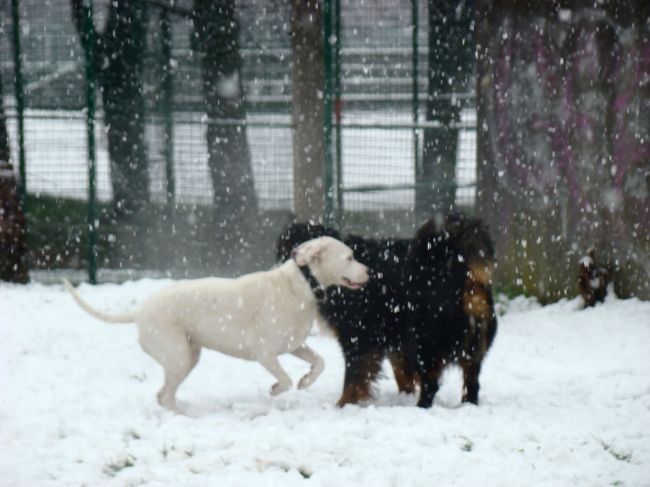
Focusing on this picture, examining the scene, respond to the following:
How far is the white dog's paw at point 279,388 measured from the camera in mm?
6352

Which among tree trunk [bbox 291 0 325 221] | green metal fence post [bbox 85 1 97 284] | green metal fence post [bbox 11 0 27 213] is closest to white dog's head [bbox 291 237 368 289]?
tree trunk [bbox 291 0 325 221]

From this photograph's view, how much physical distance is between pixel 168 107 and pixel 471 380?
584 cm

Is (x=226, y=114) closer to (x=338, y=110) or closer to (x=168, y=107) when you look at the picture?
(x=168, y=107)

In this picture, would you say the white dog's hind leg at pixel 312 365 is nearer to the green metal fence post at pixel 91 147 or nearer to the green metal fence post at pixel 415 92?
the green metal fence post at pixel 415 92

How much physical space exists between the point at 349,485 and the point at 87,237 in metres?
7.10

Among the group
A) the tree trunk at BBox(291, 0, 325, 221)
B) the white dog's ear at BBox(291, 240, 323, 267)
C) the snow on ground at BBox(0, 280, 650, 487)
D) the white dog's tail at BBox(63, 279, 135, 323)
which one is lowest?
the snow on ground at BBox(0, 280, 650, 487)

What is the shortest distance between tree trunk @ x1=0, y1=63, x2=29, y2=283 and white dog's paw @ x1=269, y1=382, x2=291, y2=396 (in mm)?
4854

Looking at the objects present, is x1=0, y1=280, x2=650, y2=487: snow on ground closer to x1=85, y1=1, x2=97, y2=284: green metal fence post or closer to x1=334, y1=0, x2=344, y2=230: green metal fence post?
x1=334, y1=0, x2=344, y2=230: green metal fence post

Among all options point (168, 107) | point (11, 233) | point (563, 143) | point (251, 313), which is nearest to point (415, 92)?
point (563, 143)

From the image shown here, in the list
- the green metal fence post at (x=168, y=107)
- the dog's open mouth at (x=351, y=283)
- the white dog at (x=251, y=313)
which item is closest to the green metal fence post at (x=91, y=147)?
the green metal fence post at (x=168, y=107)

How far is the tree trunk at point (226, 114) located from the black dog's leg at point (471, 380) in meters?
4.94

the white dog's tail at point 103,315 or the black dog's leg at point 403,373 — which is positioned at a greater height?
the white dog's tail at point 103,315

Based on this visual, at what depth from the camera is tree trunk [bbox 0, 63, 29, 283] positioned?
10602mm

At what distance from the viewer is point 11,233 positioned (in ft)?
34.9
